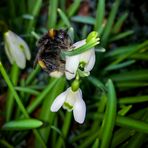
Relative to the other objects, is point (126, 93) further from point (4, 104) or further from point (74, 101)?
point (74, 101)

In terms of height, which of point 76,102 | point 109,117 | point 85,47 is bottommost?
point 109,117

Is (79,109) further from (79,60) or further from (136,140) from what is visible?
(136,140)

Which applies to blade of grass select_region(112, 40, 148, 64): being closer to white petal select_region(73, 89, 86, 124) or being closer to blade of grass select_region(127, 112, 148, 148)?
blade of grass select_region(127, 112, 148, 148)

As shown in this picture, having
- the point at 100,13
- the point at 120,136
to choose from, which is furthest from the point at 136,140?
the point at 100,13

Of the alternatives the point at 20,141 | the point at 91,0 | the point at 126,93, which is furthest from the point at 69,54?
the point at 91,0

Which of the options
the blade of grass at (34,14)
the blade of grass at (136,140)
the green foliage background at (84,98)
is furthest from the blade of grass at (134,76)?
the blade of grass at (34,14)

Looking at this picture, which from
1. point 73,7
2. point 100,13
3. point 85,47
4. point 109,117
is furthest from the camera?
point 73,7
